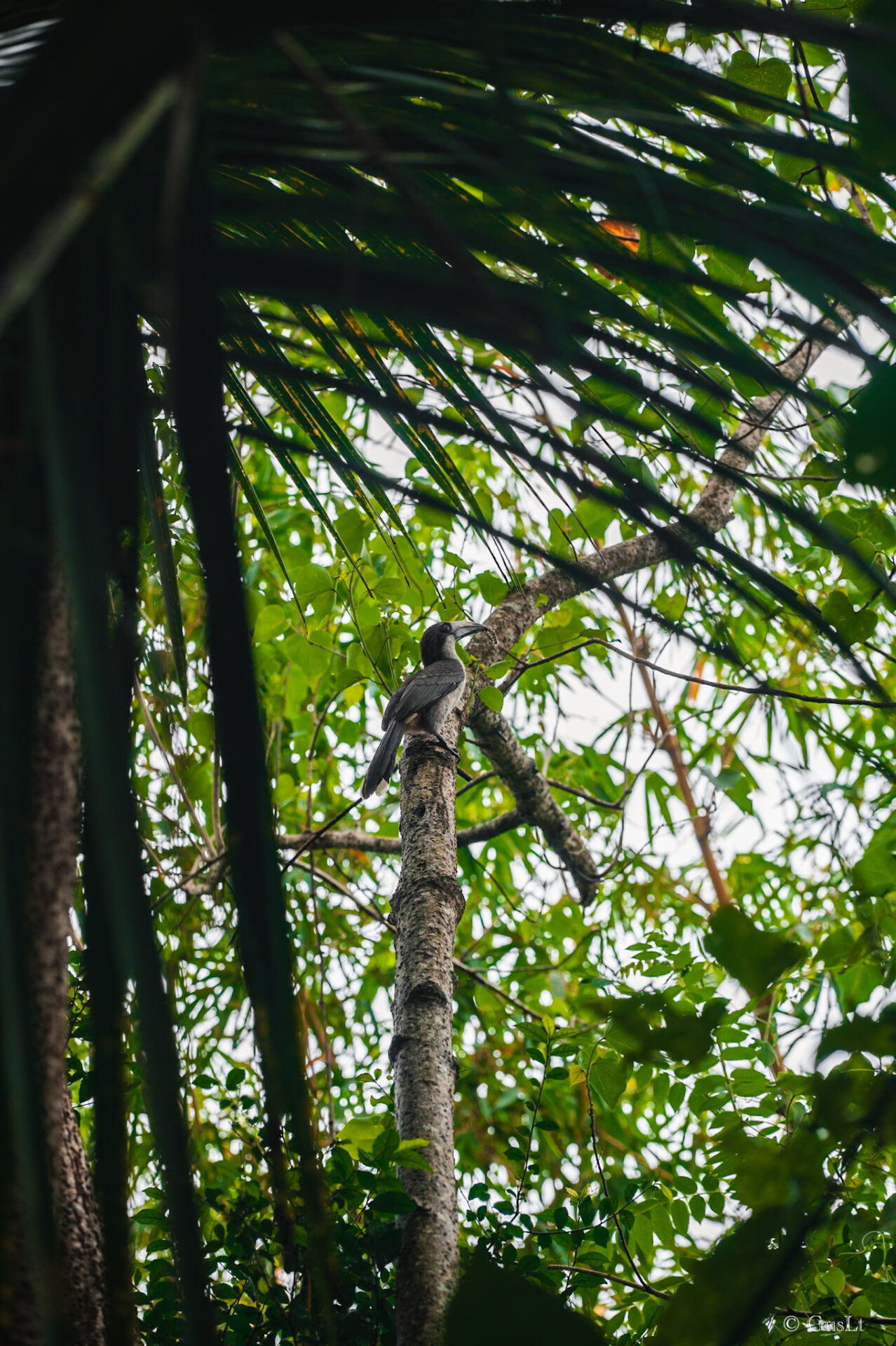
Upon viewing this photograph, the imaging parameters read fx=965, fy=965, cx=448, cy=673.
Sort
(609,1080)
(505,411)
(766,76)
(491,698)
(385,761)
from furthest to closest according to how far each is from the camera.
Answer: (385,761) < (491,698) < (609,1080) < (766,76) < (505,411)

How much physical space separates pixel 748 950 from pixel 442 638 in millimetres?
2914

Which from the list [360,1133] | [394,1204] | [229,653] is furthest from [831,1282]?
[229,653]

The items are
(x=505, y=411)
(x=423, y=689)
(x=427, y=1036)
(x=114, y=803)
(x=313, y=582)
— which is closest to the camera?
(x=114, y=803)

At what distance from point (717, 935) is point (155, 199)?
525 mm

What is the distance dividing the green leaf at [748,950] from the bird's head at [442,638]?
9.05ft

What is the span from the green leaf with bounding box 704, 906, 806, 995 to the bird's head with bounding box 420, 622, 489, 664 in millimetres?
2758

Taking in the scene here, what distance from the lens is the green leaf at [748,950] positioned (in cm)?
54

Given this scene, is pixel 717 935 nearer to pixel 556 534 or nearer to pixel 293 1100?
pixel 293 1100

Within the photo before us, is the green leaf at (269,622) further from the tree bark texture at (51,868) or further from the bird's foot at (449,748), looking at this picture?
the tree bark texture at (51,868)

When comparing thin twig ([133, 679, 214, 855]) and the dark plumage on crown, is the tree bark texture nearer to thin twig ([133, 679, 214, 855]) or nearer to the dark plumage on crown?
thin twig ([133, 679, 214, 855])

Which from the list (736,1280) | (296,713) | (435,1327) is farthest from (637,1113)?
(736,1280)

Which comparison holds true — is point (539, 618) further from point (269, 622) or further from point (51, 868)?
point (51, 868)

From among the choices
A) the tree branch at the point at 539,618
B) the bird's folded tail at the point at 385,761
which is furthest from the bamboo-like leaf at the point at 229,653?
the bird's folded tail at the point at 385,761

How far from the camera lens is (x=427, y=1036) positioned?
1.12m
